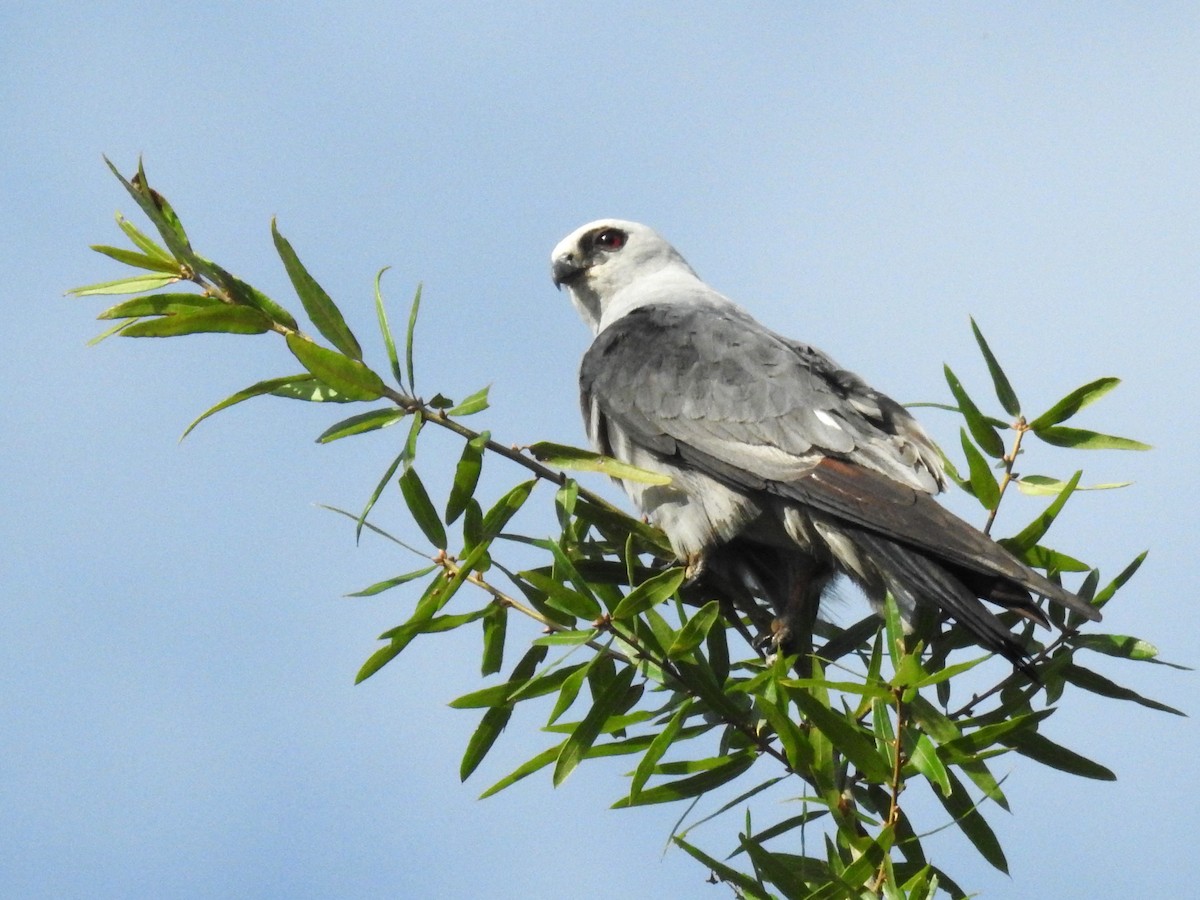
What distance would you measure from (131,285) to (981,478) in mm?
2459

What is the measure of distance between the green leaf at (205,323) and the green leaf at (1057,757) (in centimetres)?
225

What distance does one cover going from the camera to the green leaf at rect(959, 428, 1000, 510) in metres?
3.71

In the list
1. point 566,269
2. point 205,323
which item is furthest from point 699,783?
point 566,269

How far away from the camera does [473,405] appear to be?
3.39 metres

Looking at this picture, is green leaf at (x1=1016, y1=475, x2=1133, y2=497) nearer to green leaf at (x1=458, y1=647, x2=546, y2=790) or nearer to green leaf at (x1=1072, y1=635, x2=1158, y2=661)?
green leaf at (x1=1072, y1=635, x2=1158, y2=661)

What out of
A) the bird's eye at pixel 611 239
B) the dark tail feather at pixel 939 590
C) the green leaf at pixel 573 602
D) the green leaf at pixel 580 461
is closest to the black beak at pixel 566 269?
the bird's eye at pixel 611 239

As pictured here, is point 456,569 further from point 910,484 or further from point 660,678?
point 910,484

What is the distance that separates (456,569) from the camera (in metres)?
3.29

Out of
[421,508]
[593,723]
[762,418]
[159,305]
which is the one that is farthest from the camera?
[762,418]

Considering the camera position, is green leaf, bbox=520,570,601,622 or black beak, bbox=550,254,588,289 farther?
black beak, bbox=550,254,588,289

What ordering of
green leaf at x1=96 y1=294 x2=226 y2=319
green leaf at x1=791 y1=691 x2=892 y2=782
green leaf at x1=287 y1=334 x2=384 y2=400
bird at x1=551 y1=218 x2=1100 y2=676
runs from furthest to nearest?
bird at x1=551 y1=218 x2=1100 y2=676, green leaf at x1=96 y1=294 x2=226 y2=319, green leaf at x1=287 y1=334 x2=384 y2=400, green leaf at x1=791 y1=691 x2=892 y2=782

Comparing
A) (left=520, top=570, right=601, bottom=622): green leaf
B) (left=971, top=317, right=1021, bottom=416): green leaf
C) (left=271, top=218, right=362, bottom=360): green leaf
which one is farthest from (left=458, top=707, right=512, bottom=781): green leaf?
(left=971, top=317, right=1021, bottom=416): green leaf

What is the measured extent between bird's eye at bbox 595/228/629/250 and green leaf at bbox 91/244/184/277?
3623 mm

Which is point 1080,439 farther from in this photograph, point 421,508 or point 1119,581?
point 421,508
